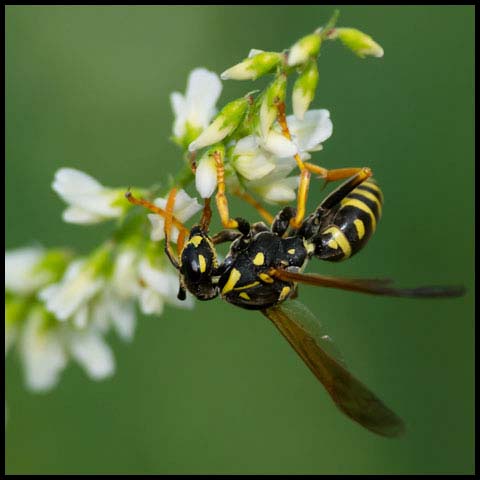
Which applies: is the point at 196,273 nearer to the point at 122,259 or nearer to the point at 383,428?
the point at 122,259

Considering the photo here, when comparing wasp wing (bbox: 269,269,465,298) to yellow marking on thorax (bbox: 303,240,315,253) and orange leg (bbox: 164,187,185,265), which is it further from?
orange leg (bbox: 164,187,185,265)

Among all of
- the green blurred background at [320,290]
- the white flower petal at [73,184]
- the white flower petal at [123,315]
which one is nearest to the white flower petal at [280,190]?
A: the white flower petal at [73,184]

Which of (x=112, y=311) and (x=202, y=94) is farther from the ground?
(x=202, y=94)

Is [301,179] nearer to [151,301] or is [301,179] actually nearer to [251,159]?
[251,159]

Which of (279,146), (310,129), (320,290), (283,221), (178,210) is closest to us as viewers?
(279,146)

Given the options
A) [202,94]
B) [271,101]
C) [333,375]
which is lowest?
[333,375]

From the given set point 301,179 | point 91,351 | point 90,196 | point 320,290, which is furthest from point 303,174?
point 320,290

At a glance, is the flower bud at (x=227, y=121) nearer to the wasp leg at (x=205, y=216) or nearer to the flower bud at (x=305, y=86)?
the flower bud at (x=305, y=86)
